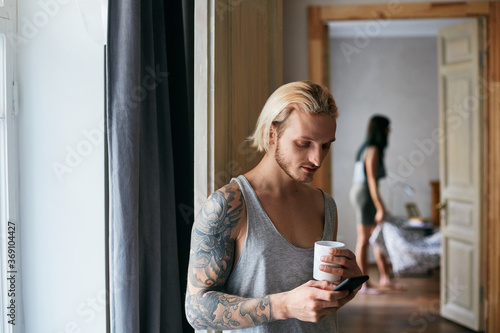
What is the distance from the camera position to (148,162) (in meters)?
1.74

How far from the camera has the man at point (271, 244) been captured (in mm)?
1355

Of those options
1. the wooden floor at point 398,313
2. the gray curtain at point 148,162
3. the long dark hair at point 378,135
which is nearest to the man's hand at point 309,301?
the gray curtain at point 148,162

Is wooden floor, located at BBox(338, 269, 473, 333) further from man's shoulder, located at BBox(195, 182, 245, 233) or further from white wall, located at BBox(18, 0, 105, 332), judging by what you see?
man's shoulder, located at BBox(195, 182, 245, 233)

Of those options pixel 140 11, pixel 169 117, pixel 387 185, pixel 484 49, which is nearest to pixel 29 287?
pixel 169 117

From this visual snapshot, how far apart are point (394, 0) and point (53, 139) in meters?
2.37

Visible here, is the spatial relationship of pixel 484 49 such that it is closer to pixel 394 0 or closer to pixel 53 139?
pixel 394 0

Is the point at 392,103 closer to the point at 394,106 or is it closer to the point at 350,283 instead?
the point at 394,106

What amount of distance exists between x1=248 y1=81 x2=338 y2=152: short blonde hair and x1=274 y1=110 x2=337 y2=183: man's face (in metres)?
0.02

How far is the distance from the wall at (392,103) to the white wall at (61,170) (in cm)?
532

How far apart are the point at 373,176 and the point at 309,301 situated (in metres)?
3.77

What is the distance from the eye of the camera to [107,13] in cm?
164

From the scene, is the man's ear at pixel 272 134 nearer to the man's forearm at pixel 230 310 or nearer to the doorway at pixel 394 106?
the man's forearm at pixel 230 310

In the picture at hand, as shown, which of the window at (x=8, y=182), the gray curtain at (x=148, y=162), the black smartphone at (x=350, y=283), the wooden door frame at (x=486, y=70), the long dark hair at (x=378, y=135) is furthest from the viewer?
the long dark hair at (x=378, y=135)

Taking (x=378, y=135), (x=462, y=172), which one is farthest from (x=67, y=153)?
(x=378, y=135)
